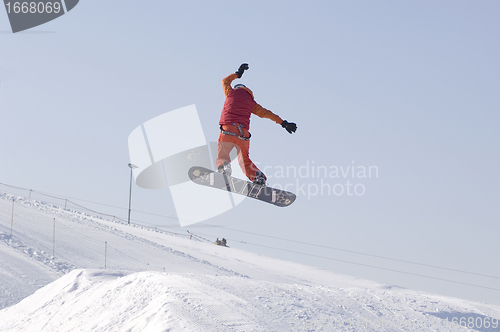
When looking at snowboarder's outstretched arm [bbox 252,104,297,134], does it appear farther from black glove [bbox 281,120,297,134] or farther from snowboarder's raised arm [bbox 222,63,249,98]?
snowboarder's raised arm [bbox 222,63,249,98]

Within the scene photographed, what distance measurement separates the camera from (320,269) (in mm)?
24891

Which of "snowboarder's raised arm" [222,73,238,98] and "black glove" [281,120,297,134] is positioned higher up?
"snowboarder's raised arm" [222,73,238,98]

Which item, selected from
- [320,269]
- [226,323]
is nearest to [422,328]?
[226,323]

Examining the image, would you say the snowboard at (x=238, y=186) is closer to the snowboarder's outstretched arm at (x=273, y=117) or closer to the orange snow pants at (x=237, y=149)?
the orange snow pants at (x=237, y=149)

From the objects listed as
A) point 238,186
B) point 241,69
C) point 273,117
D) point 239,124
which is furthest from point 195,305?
point 241,69

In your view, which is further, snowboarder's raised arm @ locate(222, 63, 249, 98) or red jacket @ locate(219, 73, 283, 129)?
snowboarder's raised arm @ locate(222, 63, 249, 98)

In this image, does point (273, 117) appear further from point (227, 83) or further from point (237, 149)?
point (227, 83)

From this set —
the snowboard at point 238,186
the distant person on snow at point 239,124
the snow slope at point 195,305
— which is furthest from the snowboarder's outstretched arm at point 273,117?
the snow slope at point 195,305

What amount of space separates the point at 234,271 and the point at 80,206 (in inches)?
634

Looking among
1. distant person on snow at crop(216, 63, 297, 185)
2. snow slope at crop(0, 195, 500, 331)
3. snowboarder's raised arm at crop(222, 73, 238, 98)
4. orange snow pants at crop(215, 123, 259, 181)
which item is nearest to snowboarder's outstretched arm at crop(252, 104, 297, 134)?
distant person on snow at crop(216, 63, 297, 185)

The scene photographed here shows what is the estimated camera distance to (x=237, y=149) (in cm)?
1037

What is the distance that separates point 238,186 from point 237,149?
87 cm

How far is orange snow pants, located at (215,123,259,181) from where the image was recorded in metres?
10.2

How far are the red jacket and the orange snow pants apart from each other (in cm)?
14
